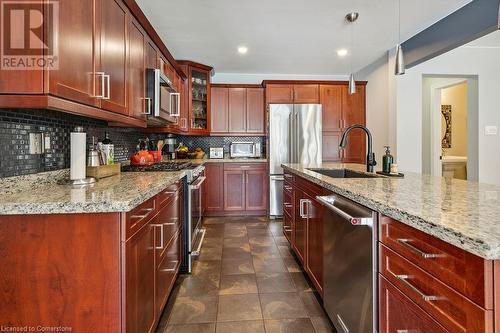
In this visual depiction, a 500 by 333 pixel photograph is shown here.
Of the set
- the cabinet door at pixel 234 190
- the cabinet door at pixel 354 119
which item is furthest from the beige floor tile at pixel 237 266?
the cabinet door at pixel 354 119

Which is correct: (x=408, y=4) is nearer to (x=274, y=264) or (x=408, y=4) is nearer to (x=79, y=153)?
(x=274, y=264)

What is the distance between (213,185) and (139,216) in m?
3.38

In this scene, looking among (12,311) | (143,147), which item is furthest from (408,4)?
(12,311)

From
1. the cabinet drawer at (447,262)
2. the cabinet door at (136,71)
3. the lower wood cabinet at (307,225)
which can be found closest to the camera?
the cabinet drawer at (447,262)

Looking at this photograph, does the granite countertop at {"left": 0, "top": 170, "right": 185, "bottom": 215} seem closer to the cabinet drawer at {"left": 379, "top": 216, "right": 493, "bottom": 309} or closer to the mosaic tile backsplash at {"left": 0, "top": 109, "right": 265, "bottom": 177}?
the mosaic tile backsplash at {"left": 0, "top": 109, "right": 265, "bottom": 177}

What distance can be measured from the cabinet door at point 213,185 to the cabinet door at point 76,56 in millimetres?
3134

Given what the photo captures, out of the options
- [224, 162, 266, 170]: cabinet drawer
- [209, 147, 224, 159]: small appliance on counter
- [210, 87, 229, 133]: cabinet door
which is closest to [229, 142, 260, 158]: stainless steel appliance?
[209, 147, 224, 159]: small appliance on counter

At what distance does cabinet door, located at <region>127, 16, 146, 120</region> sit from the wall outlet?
0.60 m

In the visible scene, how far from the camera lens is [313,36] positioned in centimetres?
368

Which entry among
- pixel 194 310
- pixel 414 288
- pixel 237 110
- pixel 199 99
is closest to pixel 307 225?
pixel 194 310

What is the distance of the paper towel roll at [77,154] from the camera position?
1.66 metres

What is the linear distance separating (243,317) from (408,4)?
315 cm

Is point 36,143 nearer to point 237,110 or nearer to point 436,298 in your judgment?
point 436,298

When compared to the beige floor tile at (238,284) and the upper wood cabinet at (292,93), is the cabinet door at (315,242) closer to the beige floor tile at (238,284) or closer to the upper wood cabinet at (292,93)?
the beige floor tile at (238,284)
